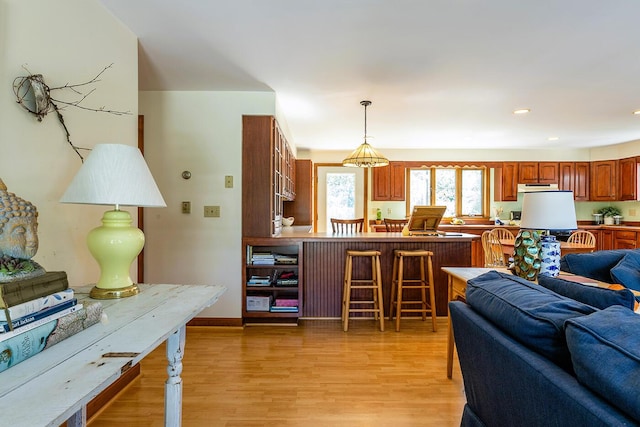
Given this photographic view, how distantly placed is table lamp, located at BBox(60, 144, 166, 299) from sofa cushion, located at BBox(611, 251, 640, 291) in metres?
2.49

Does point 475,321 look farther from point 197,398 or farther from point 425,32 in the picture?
point 425,32

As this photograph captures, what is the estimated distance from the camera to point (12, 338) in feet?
2.51

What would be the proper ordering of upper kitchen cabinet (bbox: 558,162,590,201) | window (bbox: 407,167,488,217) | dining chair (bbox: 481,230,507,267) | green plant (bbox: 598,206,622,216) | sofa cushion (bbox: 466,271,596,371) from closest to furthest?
sofa cushion (bbox: 466,271,596,371) → dining chair (bbox: 481,230,507,267) → green plant (bbox: 598,206,622,216) → upper kitchen cabinet (bbox: 558,162,590,201) → window (bbox: 407,167,488,217)

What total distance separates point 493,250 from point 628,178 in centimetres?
332

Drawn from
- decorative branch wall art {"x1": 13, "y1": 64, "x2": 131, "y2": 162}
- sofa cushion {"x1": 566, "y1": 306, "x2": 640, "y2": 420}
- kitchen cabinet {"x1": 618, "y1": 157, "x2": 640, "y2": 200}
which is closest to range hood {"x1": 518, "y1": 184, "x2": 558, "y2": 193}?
kitchen cabinet {"x1": 618, "y1": 157, "x2": 640, "y2": 200}

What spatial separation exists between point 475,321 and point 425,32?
1.82 meters

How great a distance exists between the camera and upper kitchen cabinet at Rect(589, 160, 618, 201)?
5.87m

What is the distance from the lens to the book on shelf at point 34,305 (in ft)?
2.52

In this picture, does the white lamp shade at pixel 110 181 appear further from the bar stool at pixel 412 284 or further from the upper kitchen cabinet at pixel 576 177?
the upper kitchen cabinet at pixel 576 177

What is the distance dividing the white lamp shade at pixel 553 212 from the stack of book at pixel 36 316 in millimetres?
2177

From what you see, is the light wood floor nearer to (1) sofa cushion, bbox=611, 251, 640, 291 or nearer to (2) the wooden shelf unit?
(2) the wooden shelf unit

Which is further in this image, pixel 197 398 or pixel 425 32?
pixel 425 32

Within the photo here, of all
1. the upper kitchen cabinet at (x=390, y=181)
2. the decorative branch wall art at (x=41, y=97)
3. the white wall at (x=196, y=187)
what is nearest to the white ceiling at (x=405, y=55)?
the white wall at (x=196, y=187)

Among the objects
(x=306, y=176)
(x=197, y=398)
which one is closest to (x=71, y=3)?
(x=197, y=398)
